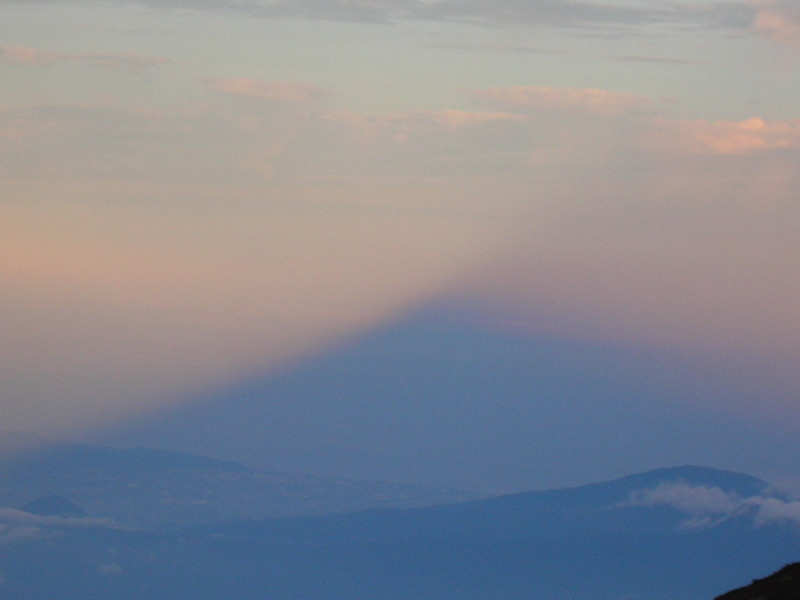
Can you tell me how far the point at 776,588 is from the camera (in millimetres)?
37938

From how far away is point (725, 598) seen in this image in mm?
40781

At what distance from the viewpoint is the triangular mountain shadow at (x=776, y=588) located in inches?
1458

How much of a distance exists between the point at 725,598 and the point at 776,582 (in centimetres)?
259

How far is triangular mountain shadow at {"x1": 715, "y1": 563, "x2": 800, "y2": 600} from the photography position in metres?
37.0

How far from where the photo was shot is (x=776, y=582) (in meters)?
38.7
